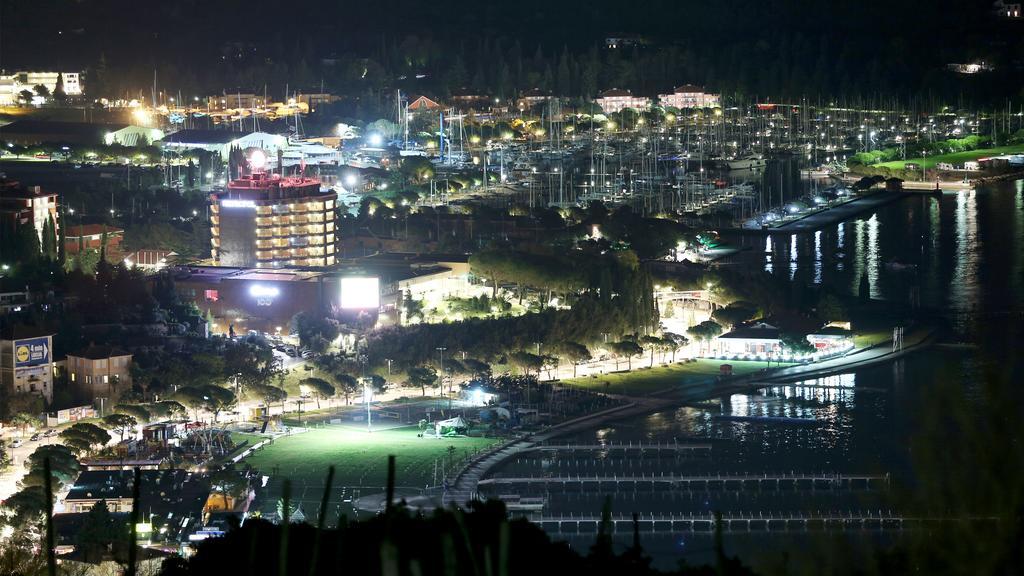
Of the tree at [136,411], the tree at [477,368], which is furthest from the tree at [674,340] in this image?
the tree at [136,411]

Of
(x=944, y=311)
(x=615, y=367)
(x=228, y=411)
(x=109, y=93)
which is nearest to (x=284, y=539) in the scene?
(x=228, y=411)

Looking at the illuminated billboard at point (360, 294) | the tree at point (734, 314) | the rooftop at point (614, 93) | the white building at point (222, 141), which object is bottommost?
→ the tree at point (734, 314)

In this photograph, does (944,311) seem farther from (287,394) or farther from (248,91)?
(248,91)

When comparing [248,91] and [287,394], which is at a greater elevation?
[248,91]

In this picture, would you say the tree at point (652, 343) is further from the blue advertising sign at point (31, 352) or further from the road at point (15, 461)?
the road at point (15, 461)

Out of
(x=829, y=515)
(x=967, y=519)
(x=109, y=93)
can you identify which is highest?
(x=109, y=93)

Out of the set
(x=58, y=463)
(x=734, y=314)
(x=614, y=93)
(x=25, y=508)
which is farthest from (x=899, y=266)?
(x=614, y=93)

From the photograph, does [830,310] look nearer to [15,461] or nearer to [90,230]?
[15,461]

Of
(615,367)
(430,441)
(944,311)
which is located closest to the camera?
(430,441)

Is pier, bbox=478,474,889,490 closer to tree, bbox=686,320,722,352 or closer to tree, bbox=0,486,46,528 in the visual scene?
tree, bbox=0,486,46,528
